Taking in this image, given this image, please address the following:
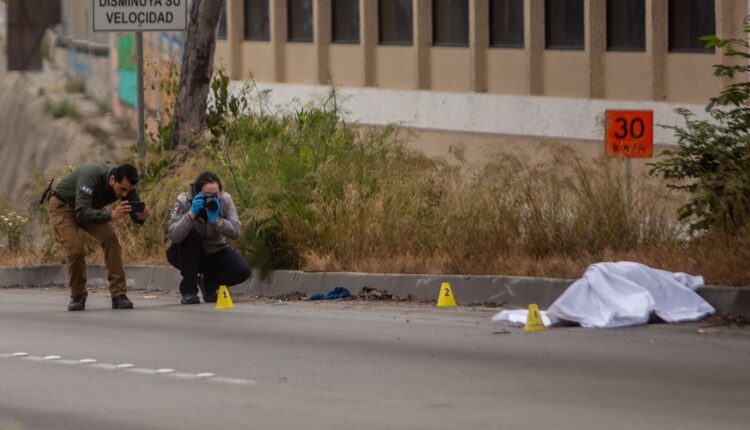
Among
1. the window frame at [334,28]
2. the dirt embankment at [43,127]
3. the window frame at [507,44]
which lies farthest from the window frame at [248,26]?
the window frame at [507,44]

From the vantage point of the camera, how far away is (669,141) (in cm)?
2872

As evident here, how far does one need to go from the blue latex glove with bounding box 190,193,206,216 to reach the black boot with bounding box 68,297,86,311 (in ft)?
4.62

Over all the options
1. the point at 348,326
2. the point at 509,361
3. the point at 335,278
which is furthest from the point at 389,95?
the point at 509,361

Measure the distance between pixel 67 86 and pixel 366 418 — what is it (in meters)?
47.1

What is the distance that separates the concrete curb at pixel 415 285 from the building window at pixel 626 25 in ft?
49.7

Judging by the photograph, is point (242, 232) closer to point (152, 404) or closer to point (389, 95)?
point (152, 404)

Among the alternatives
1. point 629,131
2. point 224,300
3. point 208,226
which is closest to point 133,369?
point 224,300

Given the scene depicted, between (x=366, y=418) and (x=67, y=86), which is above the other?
(x=67, y=86)

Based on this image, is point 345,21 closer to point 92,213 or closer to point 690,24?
point 690,24

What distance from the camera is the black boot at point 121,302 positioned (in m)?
15.6

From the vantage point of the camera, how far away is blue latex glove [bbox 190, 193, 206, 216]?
15.4 metres

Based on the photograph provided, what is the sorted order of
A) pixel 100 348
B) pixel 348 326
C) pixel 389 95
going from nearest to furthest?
pixel 100 348
pixel 348 326
pixel 389 95

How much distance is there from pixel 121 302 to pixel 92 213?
3.20ft

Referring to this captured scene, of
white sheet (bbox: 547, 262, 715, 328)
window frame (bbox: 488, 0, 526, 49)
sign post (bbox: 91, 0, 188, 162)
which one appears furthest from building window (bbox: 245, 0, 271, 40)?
white sheet (bbox: 547, 262, 715, 328)
